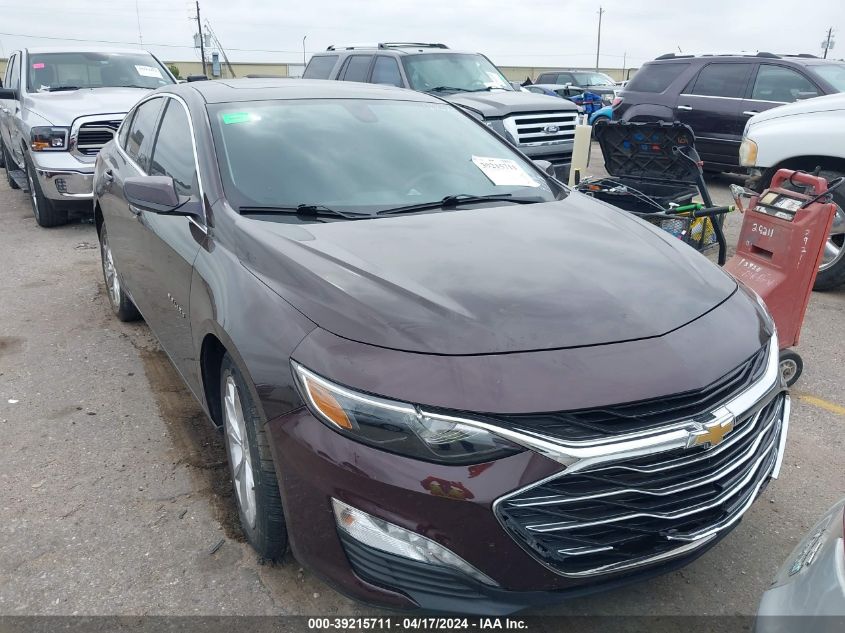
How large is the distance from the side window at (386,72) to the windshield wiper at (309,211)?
7.35 m

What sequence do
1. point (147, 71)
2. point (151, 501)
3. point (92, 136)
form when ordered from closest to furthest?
point (151, 501)
point (92, 136)
point (147, 71)

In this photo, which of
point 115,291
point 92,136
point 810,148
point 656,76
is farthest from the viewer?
point 656,76

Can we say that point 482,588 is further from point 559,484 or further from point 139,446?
point 139,446

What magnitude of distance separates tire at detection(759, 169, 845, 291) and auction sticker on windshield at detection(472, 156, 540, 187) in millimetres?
3188

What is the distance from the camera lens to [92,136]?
7.54 metres

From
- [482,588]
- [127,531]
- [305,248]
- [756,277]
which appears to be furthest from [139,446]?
[756,277]

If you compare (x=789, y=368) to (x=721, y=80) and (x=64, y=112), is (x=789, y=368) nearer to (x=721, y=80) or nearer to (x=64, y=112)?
(x=64, y=112)

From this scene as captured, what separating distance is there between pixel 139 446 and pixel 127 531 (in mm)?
701

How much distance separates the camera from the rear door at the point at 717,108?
32.7 feet

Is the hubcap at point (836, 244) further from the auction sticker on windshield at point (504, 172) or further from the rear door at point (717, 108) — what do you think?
the rear door at point (717, 108)

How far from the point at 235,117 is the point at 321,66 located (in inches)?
343

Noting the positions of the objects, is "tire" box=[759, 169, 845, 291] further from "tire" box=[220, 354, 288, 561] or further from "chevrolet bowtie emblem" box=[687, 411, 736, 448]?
"tire" box=[220, 354, 288, 561]

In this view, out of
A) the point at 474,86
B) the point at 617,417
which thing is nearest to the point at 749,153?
the point at 474,86

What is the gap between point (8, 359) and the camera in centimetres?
450
